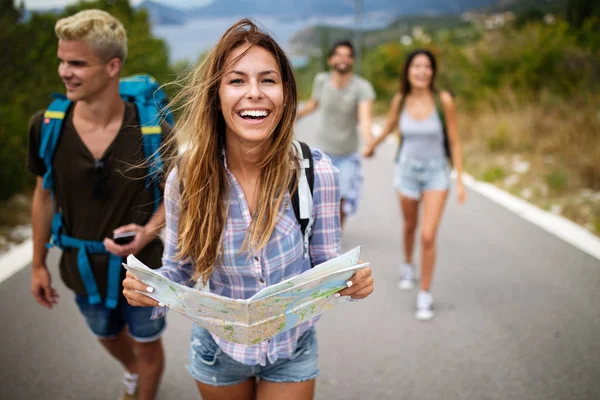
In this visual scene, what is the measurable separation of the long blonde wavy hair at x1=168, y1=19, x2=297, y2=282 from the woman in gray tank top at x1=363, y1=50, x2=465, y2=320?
2620 millimetres

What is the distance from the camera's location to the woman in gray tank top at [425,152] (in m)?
4.43

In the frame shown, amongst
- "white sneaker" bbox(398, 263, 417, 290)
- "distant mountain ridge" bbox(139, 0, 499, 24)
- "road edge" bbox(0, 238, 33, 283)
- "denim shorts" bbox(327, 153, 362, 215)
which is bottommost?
"road edge" bbox(0, 238, 33, 283)

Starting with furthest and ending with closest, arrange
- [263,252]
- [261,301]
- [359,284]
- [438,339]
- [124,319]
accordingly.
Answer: [438,339] → [124,319] → [263,252] → [359,284] → [261,301]

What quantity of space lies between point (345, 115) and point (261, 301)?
14.5 feet

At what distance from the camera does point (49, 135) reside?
102 inches

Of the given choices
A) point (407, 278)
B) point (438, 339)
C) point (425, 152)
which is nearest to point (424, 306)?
point (438, 339)

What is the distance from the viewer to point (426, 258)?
4395 mm

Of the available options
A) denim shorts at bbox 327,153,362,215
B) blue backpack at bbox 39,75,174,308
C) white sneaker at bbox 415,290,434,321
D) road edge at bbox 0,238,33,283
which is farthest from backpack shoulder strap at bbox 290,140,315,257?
road edge at bbox 0,238,33,283

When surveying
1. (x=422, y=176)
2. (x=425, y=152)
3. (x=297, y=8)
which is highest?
(x=297, y=8)

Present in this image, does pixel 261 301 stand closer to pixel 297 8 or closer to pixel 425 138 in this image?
pixel 425 138

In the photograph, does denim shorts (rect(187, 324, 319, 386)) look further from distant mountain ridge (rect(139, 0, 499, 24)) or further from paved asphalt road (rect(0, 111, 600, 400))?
paved asphalt road (rect(0, 111, 600, 400))

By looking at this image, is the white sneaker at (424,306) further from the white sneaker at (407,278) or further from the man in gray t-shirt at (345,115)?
the man in gray t-shirt at (345,115)

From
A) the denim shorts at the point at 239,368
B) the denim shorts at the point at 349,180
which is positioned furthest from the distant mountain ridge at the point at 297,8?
the denim shorts at the point at 349,180

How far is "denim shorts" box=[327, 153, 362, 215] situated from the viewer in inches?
225
